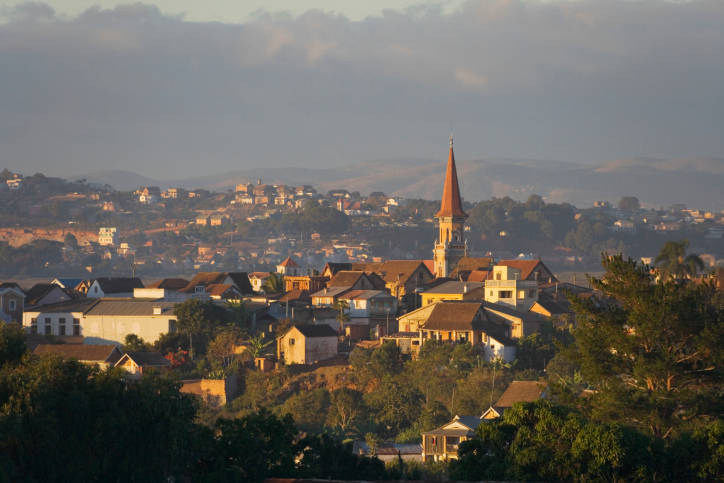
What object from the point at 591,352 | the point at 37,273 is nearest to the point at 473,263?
the point at 591,352

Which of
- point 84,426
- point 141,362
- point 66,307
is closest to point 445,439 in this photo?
point 141,362

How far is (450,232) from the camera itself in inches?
4085

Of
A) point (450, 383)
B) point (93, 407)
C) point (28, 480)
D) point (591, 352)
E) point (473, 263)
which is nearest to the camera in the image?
point (28, 480)

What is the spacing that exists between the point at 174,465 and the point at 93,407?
7.59 ft

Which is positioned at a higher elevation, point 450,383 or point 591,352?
point 591,352

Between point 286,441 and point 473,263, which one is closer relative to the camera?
point 286,441

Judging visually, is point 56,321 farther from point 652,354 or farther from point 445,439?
point 652,354

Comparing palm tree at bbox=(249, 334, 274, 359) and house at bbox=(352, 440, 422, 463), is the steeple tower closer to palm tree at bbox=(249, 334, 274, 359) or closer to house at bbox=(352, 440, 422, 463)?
palm tree at bbox=(249, 334, 274, 359)

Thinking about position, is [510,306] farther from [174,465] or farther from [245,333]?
[174,465]

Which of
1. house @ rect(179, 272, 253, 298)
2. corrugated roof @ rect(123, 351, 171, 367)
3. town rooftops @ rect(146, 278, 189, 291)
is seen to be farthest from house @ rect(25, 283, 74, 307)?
corrugated roof @ rect(123, 351, 171, 367)

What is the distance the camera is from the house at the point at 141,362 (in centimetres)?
5825

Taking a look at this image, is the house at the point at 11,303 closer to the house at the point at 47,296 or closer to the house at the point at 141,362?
the house at the point at 47,296

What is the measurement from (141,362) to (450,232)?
1893 inches

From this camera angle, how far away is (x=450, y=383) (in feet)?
186
